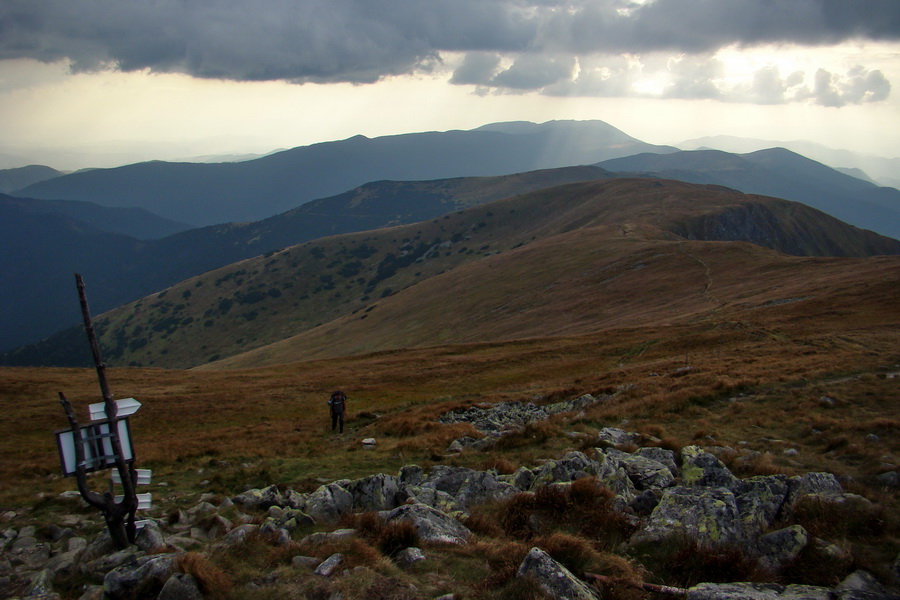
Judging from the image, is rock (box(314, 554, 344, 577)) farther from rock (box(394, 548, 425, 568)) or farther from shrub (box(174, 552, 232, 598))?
shrub (box(174, 552, 232, 598))

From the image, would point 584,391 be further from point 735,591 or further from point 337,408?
point 735,591

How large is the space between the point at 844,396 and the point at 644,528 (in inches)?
606

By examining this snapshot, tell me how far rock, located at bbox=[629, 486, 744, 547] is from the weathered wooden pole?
9.95 m

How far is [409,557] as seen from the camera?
9.08 m

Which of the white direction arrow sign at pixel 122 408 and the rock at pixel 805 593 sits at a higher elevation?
the white direction arrow sign at pixel 122 408

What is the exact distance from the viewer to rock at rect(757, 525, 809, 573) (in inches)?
344

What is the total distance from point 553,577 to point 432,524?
123 inches

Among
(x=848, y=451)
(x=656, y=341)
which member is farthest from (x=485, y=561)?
(x=656, y=341)

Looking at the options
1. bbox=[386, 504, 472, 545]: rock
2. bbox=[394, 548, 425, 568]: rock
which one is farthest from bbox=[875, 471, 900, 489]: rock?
bbox=[394, 548, 425, 568]: rock

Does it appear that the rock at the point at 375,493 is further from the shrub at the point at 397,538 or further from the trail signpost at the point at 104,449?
the trail signpost at the point at 104,449

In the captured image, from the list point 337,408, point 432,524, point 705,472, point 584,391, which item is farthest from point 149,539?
point 584,391

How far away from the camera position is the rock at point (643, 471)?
41.2ft

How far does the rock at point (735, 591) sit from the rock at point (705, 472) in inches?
160

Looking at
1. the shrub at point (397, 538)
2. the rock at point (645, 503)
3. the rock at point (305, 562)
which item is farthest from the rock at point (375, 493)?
the rock at point (645, 503)
